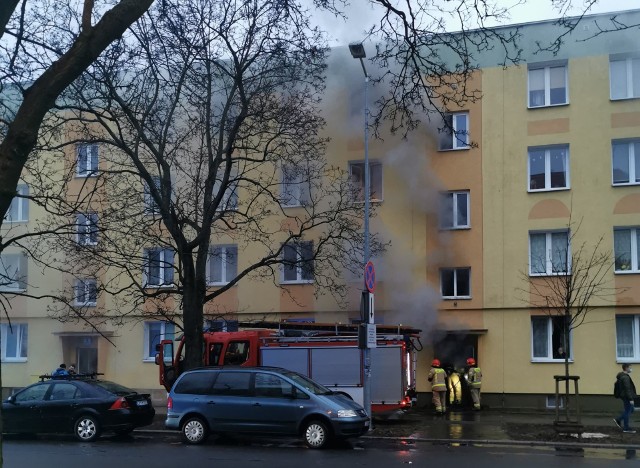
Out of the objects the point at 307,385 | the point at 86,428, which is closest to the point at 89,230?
the point at 86,428

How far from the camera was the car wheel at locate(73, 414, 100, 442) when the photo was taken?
16.6 meters

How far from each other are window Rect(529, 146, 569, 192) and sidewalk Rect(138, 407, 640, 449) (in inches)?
286

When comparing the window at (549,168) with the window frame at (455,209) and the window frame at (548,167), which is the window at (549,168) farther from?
the window frame at (455,209)

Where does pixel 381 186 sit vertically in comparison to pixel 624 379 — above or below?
above

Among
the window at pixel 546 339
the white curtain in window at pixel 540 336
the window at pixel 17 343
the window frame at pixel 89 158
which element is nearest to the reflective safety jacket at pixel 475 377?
the window at pixel 546 339

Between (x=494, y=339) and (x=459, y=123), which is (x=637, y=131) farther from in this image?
(x=494, y=339)

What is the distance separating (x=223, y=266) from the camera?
92.3ft

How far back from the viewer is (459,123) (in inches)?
1011

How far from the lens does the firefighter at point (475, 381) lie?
23.4 m

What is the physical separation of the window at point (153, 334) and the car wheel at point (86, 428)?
468 inches

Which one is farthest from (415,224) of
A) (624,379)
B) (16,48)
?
(16,48)

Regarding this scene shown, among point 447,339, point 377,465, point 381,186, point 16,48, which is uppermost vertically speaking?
point 381,186

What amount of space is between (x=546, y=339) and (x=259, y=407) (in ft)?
40.3

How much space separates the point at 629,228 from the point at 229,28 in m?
13.9
